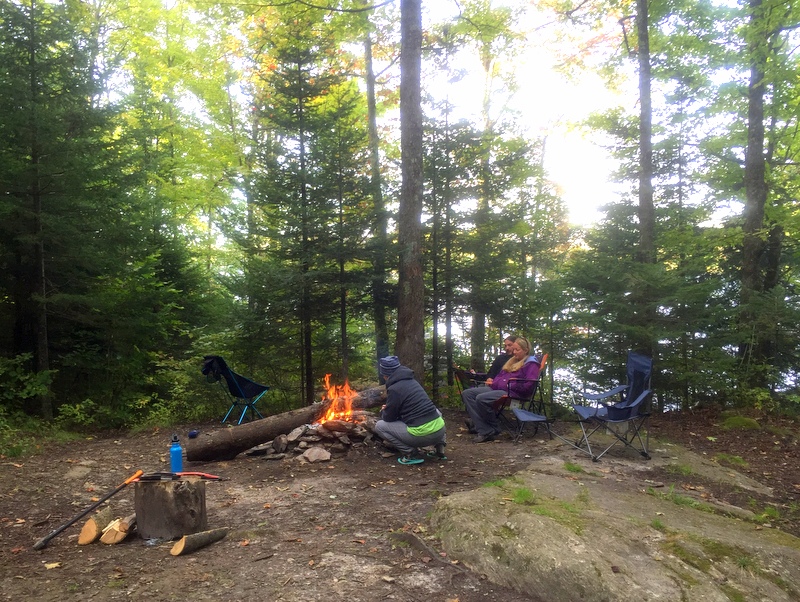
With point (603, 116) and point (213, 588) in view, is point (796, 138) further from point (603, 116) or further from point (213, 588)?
point (213, 588)

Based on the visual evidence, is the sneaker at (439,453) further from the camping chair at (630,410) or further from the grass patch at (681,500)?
the grass patch at (681,500)

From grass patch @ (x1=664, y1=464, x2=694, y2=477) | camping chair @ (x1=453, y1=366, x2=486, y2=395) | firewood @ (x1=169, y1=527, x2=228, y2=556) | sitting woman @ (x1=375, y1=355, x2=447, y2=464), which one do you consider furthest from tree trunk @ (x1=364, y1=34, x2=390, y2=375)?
firewood @ (x1=169, y1=527, x2=228, y2=556)

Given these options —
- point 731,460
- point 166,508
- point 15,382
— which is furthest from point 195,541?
point 15,382

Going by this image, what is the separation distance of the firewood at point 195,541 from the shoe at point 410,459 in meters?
2.46

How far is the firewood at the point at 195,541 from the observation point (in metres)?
3.47

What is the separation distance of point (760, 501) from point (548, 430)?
8.33 ft

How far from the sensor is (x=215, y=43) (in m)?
14.7

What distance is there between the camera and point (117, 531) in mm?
3766

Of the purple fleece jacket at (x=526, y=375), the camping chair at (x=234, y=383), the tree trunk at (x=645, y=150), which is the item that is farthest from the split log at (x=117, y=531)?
the tree trunk at (x=645, y=150)

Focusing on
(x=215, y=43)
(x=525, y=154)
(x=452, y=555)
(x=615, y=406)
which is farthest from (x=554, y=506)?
(x=215, y=43)

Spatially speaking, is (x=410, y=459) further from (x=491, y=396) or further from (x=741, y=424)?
(x=741, y=424)

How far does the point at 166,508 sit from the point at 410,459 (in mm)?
2839

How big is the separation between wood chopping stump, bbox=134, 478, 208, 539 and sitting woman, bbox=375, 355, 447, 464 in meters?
2.50

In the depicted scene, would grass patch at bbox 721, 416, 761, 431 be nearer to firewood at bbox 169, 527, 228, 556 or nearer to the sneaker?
the sneaker
